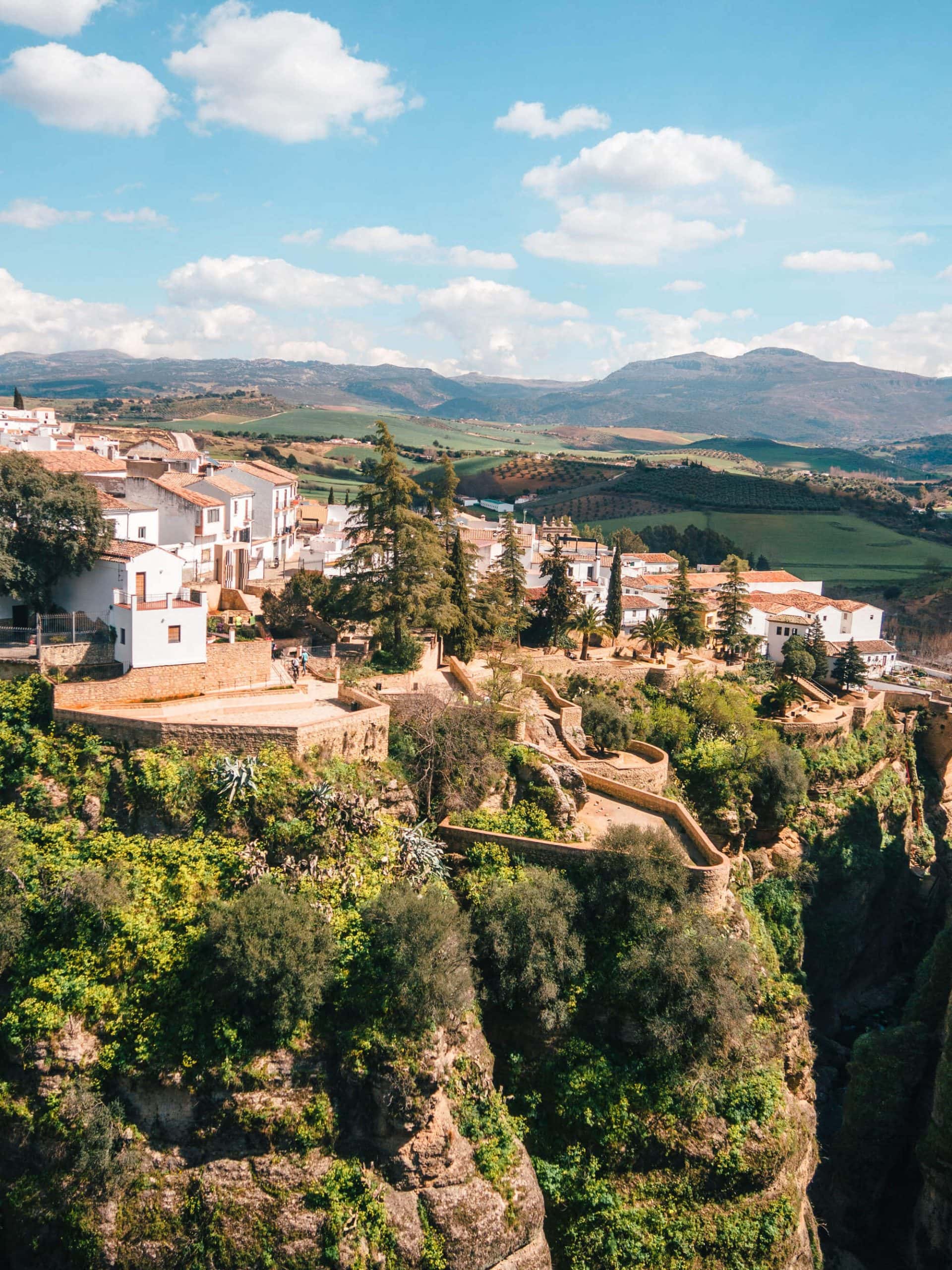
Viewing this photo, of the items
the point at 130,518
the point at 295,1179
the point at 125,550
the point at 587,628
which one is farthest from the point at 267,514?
the point at 295,1179

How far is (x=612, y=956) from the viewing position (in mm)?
22844

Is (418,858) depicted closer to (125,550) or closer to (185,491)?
(125,550)

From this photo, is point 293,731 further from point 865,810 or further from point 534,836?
point 865,810

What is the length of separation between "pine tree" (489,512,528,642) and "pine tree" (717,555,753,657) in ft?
31.7

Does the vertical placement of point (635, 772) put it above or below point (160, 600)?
below

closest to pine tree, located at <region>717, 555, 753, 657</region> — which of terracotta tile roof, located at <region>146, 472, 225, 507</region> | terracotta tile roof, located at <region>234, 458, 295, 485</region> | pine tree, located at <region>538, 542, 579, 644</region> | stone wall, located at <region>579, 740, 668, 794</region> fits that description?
pine tree, located at <region>538, 542, 579, 644</region>

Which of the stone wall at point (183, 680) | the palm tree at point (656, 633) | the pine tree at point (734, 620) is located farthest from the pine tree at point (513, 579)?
the stone wall at point (183, 680)

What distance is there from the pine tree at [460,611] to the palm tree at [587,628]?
6721 mm

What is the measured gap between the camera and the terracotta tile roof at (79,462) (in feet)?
112

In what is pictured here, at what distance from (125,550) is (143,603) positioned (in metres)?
3.03

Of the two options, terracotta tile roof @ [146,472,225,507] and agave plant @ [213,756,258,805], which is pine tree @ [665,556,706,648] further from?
agave plant @ [213,756,258,805]

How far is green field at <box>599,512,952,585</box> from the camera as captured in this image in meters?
84.0

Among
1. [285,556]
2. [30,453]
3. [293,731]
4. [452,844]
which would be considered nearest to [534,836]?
[452,844]

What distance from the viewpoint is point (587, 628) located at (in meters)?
40.8
